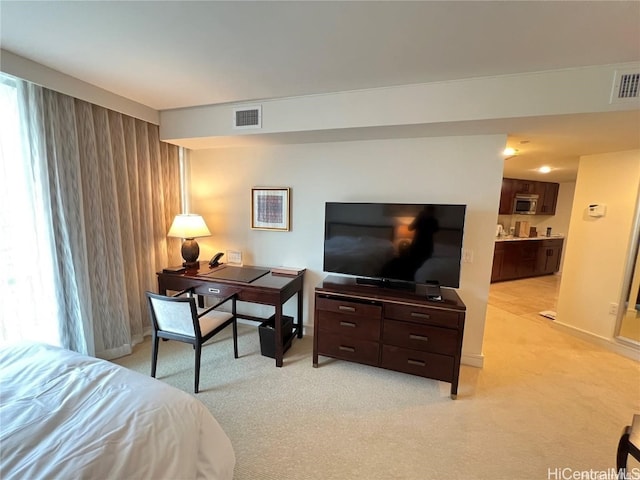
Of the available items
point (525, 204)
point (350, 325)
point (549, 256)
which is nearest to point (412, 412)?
point (350, 325)

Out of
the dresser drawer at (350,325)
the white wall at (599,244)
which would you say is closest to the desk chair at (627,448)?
the dresser drawer at (350,325)

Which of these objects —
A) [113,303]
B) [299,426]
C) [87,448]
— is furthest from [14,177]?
[299,426]

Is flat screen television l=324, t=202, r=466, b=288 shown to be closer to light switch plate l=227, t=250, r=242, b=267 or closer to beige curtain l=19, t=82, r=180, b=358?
light switch plate l=227, t=250, r=242, b=267

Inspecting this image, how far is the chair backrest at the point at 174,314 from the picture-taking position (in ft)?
6.63

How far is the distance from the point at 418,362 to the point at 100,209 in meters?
3.10

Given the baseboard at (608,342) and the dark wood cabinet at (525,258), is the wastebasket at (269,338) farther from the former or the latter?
the dark wood cabinet at (525,258)

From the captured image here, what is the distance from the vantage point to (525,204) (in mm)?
5586

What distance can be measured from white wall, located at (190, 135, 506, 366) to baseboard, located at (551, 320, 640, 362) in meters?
1.71

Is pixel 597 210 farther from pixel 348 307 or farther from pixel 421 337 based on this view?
pixel 348 307

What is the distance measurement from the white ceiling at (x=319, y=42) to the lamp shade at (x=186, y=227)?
1230mm

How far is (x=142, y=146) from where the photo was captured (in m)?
2.77

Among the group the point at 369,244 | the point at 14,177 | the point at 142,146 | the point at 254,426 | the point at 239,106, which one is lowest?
the point at 254,426

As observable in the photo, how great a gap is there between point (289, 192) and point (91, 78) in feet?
6.16

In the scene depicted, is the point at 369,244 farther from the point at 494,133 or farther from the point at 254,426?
the point at 254,426
